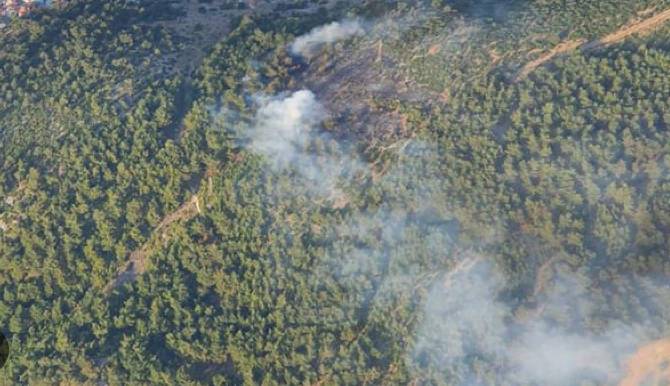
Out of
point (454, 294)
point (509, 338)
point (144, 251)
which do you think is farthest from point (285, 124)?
point (509, 338)

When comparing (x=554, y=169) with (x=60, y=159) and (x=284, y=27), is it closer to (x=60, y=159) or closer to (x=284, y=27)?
(x=284, y=27)

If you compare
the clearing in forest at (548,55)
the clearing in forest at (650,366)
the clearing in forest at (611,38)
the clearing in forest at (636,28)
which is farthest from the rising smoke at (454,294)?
the clearing in forest at (636,28)

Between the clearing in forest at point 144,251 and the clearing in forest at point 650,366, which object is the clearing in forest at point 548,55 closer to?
the clearing in forest at point 650,366

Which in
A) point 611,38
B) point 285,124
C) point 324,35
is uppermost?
point 324,35

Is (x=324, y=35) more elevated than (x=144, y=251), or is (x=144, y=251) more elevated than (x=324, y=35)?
(x=324, y=35)

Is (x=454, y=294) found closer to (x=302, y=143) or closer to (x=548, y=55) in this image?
(x=302, y=143)

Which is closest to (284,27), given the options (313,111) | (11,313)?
(313,111)

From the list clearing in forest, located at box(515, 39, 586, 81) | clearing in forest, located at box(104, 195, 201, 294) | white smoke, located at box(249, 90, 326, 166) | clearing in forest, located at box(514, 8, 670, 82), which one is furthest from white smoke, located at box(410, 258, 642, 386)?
clearing in forest, located at box(104, 195, 201, 294)

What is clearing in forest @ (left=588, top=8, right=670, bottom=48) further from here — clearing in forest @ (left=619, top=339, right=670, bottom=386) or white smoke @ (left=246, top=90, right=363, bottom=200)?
clearing in forest @ (left=619, top=339, right=670, bottom=386)
